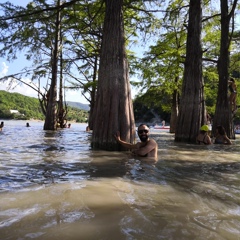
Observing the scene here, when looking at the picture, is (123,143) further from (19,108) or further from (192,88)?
(19,108)

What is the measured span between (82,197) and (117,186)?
75 cm

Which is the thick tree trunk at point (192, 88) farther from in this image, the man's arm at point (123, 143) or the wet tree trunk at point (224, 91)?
the man's arm at point (123, 143)

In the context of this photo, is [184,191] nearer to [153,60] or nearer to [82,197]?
[82,197]

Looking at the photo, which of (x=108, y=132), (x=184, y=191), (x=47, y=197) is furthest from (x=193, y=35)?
(x=47, y=197)

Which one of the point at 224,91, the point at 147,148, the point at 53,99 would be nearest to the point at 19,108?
the point at 53,99

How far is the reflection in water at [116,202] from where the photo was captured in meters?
2.55

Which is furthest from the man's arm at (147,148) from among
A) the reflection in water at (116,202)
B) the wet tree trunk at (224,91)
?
the wet tree trunk at (224,91)

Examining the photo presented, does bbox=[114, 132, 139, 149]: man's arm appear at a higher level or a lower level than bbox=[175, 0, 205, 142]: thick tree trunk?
lower

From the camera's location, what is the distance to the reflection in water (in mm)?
2549

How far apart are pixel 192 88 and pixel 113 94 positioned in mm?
5325

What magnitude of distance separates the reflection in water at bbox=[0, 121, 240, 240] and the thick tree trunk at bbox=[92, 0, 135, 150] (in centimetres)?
281

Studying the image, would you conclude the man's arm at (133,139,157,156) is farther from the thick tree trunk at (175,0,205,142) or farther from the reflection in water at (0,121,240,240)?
the thick tree trunk at (175,0,205,142)

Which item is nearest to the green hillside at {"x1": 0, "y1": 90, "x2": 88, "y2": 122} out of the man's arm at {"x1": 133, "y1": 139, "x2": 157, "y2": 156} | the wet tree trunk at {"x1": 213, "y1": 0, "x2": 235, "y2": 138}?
the wet tree trunk at {"x1": 213, "y1": 0, "x2": 235, "y2": 138}

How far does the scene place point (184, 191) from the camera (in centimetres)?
398
